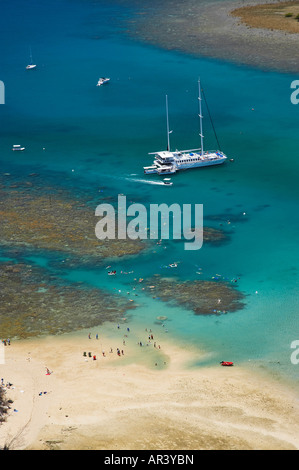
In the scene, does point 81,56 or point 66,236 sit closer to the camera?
point 66,236

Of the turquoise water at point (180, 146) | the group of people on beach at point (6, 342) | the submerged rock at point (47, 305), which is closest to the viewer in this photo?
the group of people on beach at point (6, 342)

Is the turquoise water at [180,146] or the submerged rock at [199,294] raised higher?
the turquoise water at [180,146]

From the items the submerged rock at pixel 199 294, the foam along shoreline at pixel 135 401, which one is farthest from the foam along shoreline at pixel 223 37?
the foam along shoreline at pixel 135 401

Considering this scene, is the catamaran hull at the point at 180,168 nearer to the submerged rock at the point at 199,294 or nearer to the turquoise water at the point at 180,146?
the turquoise water at the point at 180,146

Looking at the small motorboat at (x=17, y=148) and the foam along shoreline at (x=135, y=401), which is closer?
the foam along shoreline at (x=135, y=401)

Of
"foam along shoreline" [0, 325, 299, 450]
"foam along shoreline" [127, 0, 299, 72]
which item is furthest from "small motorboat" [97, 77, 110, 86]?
"foam along shoreline" [0, 325, 299, 450]

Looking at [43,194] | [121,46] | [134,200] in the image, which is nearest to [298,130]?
[134,200]

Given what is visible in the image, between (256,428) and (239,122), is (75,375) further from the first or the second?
(239,122)
